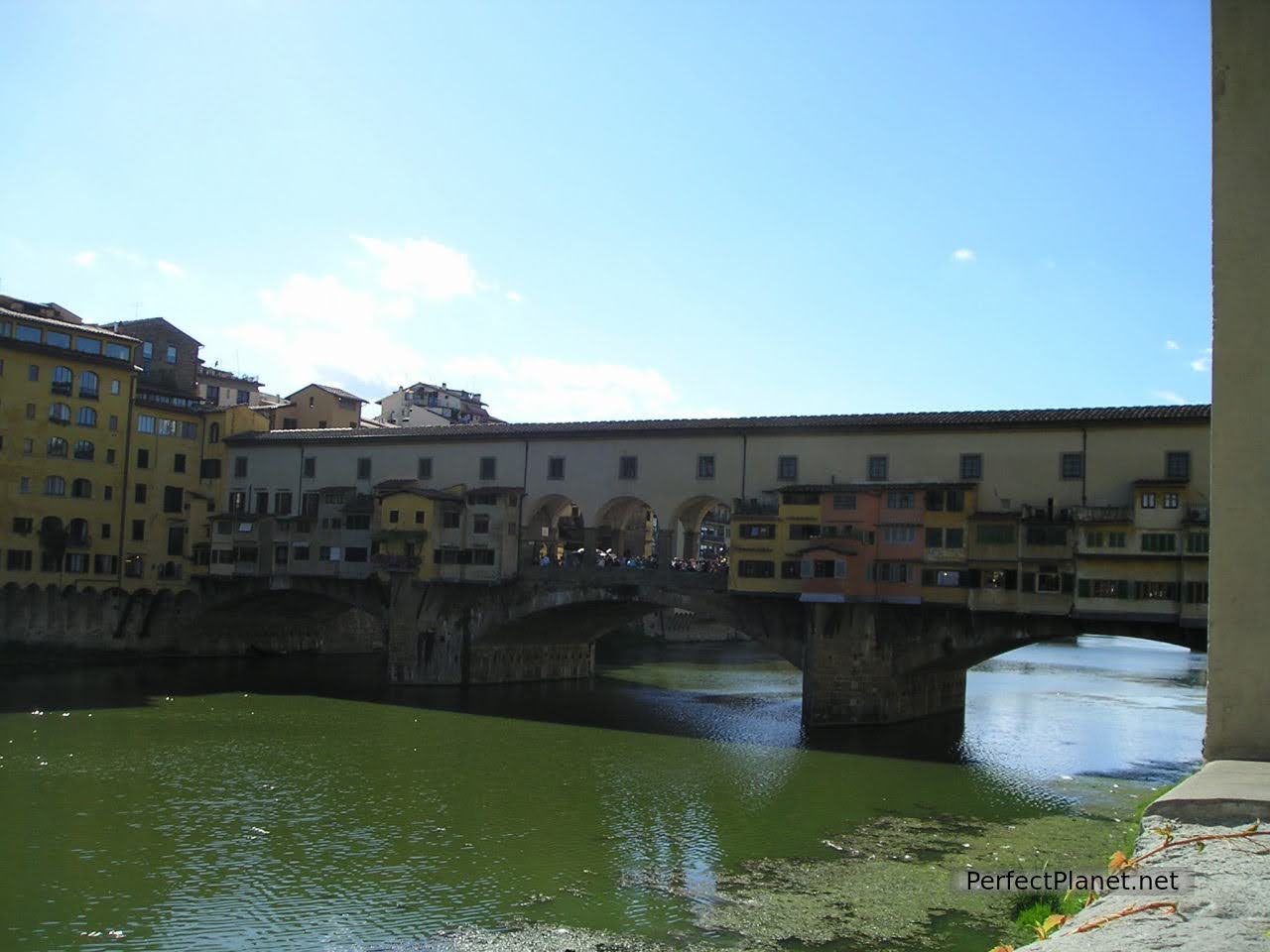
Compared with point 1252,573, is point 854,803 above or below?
below

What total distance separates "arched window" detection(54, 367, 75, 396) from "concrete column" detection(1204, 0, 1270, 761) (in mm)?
54301

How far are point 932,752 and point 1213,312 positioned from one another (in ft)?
90.4

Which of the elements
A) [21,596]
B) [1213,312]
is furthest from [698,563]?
[1213,312]

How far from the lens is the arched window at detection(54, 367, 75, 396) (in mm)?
54844

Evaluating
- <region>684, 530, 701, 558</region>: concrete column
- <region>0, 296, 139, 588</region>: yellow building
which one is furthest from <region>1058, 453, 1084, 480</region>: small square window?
<region>0, 296, 139, 588</region>: yellow building

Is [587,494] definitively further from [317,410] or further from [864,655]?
[317,410]

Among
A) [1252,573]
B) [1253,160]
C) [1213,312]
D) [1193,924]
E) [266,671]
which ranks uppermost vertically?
[1253,160]

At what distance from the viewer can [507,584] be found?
5100cm

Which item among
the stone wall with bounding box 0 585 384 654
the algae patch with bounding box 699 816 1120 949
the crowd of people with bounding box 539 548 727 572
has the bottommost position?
the algae patch with bounding box 699 816 1120 949

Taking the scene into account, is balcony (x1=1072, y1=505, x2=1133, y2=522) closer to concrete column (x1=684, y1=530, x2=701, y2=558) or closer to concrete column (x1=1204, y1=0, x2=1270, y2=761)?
concrete column (x1=684, y1=530, x2=701, y2=558)

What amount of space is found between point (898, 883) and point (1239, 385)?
42.9 feet

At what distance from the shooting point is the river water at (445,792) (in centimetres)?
1956

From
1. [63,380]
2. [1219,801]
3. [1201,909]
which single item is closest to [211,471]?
[63,380]

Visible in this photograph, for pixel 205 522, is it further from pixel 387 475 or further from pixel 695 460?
pixel 695 460
